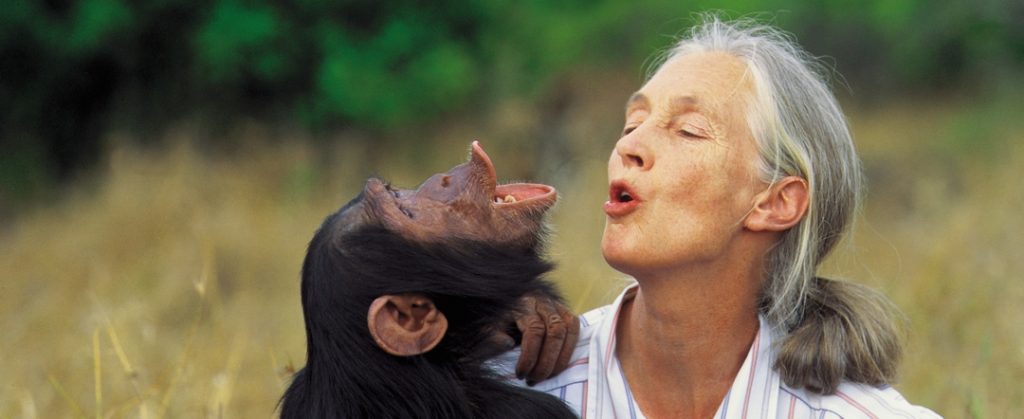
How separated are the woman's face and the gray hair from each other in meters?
0.06

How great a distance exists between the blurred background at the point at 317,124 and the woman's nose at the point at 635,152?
4768mm

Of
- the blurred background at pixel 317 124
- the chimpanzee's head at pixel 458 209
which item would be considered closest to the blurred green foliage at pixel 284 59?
the blurred background at pixel 317 124

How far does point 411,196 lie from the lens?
3.38 metres

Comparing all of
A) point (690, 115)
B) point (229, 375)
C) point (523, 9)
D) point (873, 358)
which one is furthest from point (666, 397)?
point (523, 9)

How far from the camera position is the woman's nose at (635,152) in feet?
10.2

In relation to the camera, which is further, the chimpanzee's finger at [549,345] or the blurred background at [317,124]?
the blurred background at [317,124]

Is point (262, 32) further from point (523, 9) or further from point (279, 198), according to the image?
point (523, 9)

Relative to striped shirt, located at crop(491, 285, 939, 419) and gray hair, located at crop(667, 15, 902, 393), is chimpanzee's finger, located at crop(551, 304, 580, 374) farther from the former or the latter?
gray hair, located at crop(667, 15, 902, 393)

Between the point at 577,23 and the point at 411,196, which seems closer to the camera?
the point at 411,196

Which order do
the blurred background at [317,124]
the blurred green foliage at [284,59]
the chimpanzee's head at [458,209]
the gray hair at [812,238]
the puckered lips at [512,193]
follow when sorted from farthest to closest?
the blurred green foliage at [284,59] → the blurred background at [317,124] → the puckered lips at [512,193] → the chimpanzee's head at [458,209] → the gray hair at [812,238]

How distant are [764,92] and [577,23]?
9.66 meters

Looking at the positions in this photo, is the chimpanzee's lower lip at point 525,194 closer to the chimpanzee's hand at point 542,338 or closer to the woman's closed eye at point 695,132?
the chimpanzee's hand at point 542,338

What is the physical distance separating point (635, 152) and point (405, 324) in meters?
0.74

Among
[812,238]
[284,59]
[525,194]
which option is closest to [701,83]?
[812,238]
